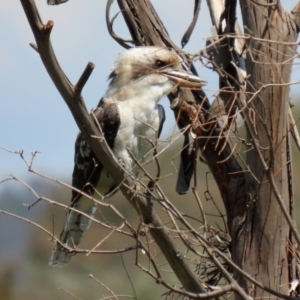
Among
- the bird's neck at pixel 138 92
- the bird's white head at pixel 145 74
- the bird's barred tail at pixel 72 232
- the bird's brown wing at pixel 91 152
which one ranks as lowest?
the bird's barred tail at pixel 72 232

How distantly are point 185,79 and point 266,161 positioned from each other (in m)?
0.74

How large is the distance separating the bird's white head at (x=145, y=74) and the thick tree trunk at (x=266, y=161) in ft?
1.89

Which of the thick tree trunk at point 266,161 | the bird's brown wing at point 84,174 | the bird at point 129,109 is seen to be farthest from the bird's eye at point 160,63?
the thick tree trunk at point 266,161

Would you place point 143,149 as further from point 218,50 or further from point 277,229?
point 277,229

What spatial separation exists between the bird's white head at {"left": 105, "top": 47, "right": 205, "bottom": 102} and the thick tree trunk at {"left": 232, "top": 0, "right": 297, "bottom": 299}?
1.89ft

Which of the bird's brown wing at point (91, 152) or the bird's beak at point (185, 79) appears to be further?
the bird's brown wing at point (91, 152)

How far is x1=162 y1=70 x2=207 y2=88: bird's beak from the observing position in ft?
11.4

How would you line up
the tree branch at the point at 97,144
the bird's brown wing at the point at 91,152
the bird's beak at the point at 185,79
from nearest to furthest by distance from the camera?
the tree branch at the point at 97,144
the bird's beak at the point at 185,79
the bird's brown wing at the point at 91,152

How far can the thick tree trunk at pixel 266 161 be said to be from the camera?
2965 millimetres

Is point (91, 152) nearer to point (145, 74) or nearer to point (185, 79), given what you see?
point (145, 74)

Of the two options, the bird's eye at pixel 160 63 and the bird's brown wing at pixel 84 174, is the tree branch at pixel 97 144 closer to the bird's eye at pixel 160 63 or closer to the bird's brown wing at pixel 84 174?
the bird's brown wing at pixel 84 174

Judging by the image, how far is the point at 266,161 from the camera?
9.64 feet

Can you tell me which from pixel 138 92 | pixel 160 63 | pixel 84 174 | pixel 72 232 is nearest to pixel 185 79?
pixel 160 63

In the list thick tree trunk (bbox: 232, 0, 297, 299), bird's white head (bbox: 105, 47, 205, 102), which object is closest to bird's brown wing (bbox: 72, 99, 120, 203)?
bird's white head (bbox: 105, 47, 205, 102)
